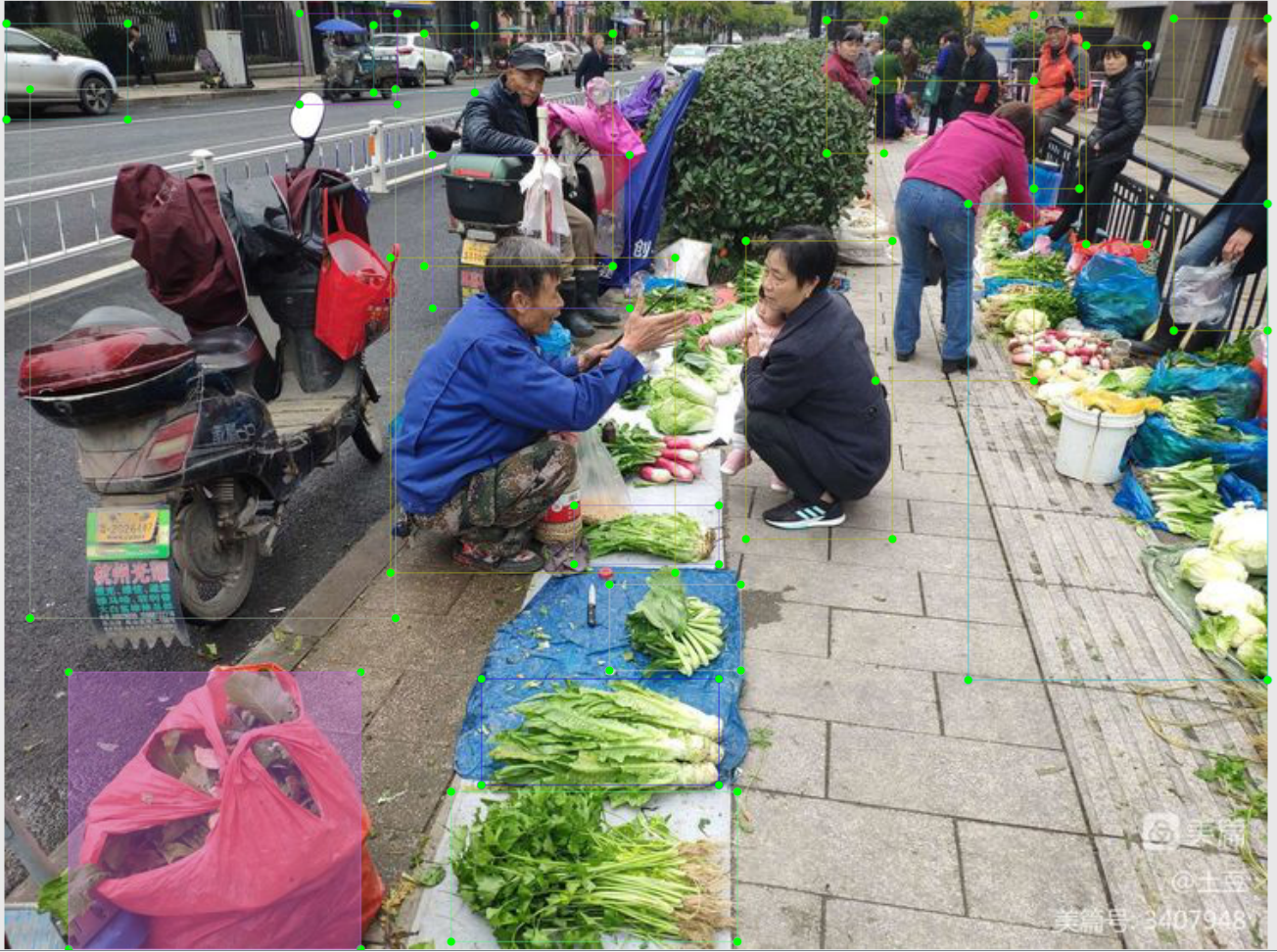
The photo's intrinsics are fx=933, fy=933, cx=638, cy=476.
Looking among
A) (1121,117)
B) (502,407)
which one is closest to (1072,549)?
(502,407)

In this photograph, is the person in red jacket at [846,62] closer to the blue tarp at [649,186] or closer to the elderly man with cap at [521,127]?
the blue tarp at [649,186]

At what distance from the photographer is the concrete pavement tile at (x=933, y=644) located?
3309mm

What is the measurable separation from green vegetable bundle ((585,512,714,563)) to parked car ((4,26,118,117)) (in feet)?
56.9

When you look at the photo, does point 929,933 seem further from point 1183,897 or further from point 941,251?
point 941,251

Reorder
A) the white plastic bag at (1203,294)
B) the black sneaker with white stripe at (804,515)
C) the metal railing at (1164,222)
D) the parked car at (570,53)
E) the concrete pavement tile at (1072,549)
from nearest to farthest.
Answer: the concrete pavement tile at (1072,549)
the black sneaker with white stripe at (804,515)
the white plastic bag at (1203,294)
the metal railing at (1164,222)
the parked car at (570,53)

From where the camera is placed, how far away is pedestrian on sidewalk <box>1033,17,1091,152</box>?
1003cm

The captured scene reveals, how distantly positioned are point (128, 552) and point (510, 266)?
5.39ft

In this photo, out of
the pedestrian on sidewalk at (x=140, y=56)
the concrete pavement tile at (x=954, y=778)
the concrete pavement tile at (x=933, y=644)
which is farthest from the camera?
the pedestrian on sidewalk at (x=140, y=56)

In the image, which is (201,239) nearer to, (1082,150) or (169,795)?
(169,795)

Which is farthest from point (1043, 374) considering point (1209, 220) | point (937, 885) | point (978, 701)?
point (937, 885)

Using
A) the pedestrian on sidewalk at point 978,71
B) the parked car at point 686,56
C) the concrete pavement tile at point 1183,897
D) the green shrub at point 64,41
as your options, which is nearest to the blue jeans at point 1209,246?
the concrete pavement tile at point 1183,897

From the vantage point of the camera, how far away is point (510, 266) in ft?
11.5

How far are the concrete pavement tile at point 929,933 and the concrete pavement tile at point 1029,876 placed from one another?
0.03 meters

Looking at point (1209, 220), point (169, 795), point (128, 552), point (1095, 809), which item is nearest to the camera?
point (169, 795)
